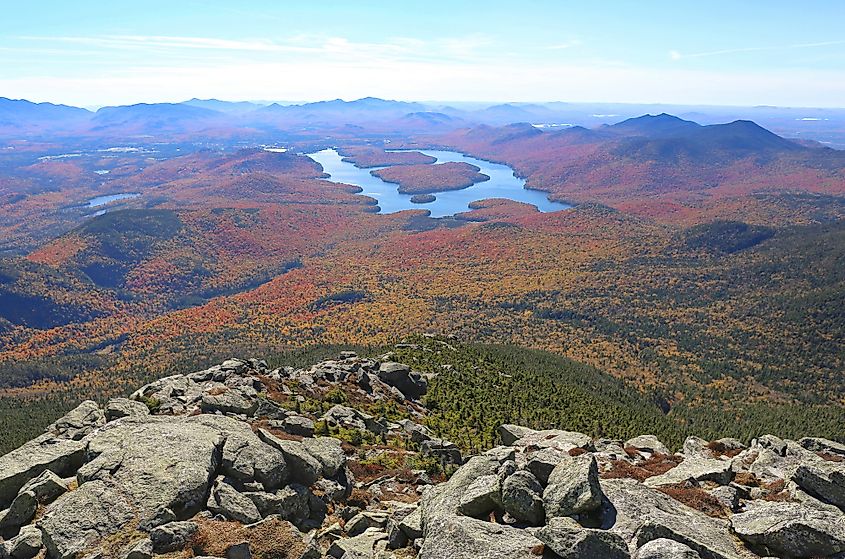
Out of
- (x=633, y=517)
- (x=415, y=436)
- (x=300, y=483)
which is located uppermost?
(x=633, y=517)

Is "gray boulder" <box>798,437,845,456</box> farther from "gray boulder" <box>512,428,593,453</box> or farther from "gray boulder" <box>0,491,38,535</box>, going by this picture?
"gray boulder" <box>0,491,38,535</box>

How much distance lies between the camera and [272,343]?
13775cm

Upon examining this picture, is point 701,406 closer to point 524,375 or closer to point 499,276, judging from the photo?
point 524,375

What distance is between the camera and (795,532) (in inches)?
746

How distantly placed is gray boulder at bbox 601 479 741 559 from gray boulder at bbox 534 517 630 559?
3.57 ft

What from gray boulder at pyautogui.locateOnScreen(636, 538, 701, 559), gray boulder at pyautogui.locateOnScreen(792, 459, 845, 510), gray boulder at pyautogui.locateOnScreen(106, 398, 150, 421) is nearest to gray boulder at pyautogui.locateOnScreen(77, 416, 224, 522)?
gray boulder at pyautogui.locateOnScreen(106, 398, 150, 421)

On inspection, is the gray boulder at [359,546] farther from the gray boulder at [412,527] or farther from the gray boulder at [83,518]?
the gray boulder at [83,518]

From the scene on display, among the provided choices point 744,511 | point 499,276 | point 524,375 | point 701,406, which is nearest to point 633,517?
point 744,511

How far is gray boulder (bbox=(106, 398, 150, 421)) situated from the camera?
3444 centimetres

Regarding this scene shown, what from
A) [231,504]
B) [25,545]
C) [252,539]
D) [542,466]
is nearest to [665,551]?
[542,466]

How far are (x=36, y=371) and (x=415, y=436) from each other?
4753 inches

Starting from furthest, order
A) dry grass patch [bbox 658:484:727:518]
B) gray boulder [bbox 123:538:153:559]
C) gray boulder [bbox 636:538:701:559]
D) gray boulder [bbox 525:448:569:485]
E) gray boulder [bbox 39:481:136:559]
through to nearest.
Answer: gray boulder [bbox 525:448:569:485], dry grass patch [bbox 658:484:727:518], gray boulder [bbox 39:481:136:559], gray boulder [bbox 123:538:153:559], gray boulder [bbox 636:538:701:559]

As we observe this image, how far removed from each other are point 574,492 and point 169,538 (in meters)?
14.9

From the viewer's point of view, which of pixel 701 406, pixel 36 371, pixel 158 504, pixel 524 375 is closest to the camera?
pixel 158 504
